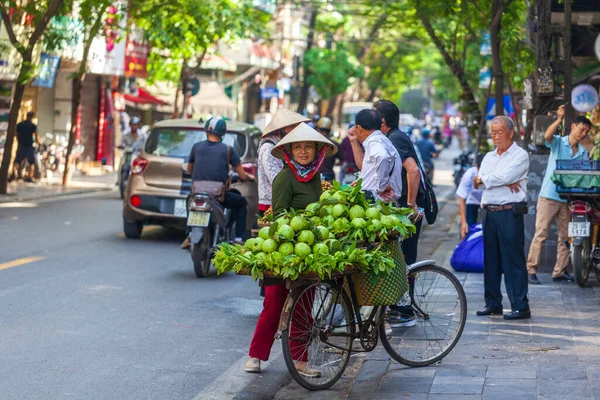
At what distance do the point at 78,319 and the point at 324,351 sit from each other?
296 cm

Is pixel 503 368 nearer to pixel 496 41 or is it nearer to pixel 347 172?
pixel 496 41

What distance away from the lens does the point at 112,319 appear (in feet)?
30.2

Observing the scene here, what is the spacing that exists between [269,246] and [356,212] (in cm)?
66

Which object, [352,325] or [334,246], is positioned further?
[352,325]

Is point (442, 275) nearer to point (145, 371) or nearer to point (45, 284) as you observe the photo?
point (145, 371)

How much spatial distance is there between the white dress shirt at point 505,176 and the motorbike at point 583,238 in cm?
206

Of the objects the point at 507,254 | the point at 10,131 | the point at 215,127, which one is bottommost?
the point at 507,254

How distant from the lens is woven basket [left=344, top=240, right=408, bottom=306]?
22.7 feet

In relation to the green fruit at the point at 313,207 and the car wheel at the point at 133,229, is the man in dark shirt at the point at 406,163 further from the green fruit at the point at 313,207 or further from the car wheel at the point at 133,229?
the car wheel at the point at 133,229

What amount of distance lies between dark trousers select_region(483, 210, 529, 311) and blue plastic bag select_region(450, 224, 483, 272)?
118 inches

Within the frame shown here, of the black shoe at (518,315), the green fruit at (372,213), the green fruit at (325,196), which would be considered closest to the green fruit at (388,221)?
the green fruit at (372,213)

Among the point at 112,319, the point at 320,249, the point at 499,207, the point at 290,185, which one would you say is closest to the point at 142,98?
the point at 112,319

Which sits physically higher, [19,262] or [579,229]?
[579,229]

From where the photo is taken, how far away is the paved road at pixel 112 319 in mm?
7062
